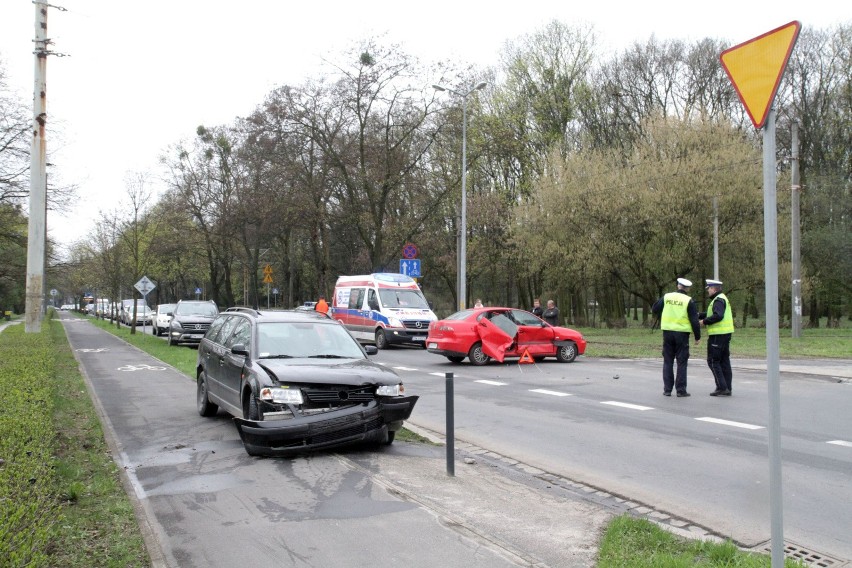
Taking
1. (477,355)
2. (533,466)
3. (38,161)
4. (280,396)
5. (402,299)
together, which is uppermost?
(38,161)

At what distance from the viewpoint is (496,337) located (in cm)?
1750

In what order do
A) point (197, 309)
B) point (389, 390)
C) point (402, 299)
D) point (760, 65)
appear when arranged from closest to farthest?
point (760, 65) < point (389, 390) < point (402, 299) < point (197, 309)

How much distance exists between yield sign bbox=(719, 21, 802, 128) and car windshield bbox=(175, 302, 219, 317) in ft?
79.7

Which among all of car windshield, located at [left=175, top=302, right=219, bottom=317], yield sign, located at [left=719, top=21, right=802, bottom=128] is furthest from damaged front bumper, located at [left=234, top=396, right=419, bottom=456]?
car windshield, located at [left=175, top=302, right=219, bottom=317]

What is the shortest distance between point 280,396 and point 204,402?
3521 millimetres

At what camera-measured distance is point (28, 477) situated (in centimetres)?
413

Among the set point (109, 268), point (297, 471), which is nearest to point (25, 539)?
point (297, 471)

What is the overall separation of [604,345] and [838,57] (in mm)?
21139

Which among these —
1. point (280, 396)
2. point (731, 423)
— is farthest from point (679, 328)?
point (280, 396)

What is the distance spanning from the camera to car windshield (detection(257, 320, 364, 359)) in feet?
26.1

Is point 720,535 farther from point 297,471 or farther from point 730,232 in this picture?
point 730,232

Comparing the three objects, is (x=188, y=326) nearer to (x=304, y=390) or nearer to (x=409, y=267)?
(x=409, y=267)

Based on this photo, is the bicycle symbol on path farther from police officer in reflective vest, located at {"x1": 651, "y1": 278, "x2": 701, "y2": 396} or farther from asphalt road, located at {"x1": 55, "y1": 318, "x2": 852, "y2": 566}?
police officer in reflective vest, located at {"x1": 651, "y1": 278, "x2": 701, "y2": 396}

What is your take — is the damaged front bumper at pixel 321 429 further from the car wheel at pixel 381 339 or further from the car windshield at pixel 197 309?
the car windshield at pixel 197 309
